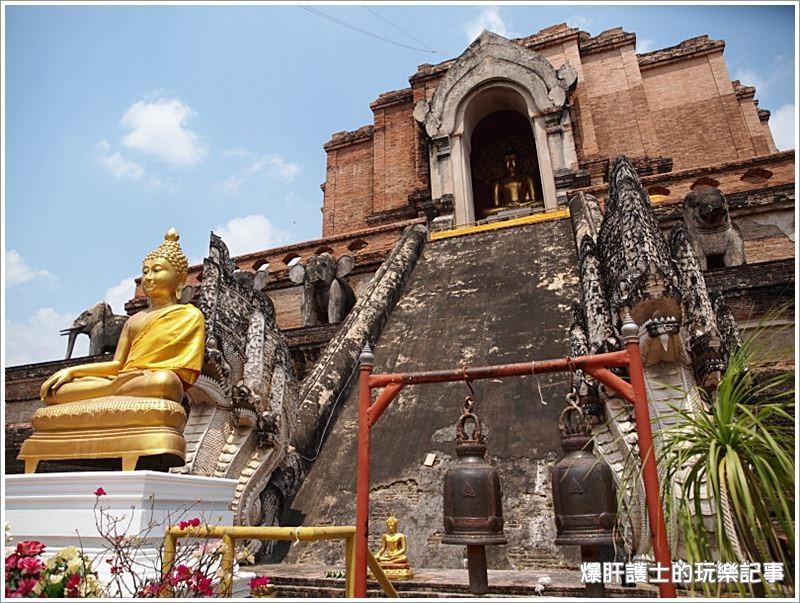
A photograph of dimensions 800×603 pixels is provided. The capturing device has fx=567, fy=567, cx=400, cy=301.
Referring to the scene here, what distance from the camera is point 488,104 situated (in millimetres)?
14703

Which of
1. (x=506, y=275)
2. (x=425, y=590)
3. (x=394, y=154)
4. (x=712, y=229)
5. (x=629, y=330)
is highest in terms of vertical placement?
(x=394, y=154)

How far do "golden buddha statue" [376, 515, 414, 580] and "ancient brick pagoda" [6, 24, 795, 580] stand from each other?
40cm

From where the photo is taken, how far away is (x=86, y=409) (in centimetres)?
336

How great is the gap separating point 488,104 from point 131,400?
13275 mm

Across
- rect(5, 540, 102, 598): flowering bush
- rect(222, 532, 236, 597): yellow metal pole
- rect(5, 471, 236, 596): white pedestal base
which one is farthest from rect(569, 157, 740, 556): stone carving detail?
rect(5, 540, 102, 598): flowering bush

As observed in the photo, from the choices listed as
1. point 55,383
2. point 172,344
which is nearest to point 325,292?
point 172,344

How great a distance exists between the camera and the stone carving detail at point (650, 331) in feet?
12.0

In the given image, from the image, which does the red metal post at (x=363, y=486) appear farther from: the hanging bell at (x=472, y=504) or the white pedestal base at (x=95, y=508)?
the white pedestal base at (x=95, y=508)

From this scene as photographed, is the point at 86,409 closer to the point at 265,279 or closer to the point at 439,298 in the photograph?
the point at 439,298

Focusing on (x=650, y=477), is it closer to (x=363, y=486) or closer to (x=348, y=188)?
(x=363, y=486)

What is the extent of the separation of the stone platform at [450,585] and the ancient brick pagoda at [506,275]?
0.21 meters

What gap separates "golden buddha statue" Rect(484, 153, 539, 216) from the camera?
1506cm

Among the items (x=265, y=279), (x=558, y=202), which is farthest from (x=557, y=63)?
(x=265, y=279)

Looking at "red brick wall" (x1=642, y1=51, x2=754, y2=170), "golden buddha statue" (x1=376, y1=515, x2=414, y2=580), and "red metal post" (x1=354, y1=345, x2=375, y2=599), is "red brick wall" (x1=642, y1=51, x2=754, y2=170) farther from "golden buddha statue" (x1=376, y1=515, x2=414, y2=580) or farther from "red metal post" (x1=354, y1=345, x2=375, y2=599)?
"red metal post" (x1=354, y1=345, x2=375, y2=599)
